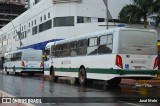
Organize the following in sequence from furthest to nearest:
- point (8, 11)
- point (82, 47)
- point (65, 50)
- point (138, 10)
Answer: point (8, 11)
point (138, 10)
point (65, 50)
point (82, 47)

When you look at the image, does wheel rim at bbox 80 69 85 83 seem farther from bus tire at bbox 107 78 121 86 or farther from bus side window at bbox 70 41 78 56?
bus tire at bbox 107 78 121 86

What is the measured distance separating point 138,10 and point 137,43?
94.4 feet

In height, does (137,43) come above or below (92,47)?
above

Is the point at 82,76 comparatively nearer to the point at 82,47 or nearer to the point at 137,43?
the point at 82,47

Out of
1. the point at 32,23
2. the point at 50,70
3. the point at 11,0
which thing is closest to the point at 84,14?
the point at 32,23

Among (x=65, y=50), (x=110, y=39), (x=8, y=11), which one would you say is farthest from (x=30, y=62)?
(x=8, y=11)

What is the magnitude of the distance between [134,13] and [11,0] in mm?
138120

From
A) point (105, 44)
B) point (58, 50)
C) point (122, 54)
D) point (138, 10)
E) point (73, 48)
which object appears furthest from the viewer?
point (138, 10)

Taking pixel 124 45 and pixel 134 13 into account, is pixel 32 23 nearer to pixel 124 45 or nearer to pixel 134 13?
pixel 134 13

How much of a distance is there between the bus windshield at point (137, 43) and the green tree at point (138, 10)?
26.2 meters

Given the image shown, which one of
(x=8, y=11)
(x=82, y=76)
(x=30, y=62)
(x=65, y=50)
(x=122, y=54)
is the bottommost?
(x=82, y=76)

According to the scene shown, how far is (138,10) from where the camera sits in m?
46.4

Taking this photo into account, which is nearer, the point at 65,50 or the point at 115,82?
the point at 115,82

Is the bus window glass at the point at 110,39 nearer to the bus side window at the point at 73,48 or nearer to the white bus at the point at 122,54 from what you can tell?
the white bus at the point at 122,54
